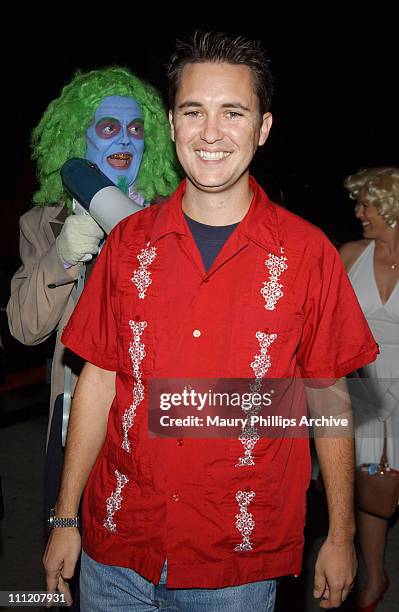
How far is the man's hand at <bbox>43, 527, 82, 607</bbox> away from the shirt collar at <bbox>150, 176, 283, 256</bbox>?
80cm

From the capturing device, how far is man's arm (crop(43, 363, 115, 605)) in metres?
2.05

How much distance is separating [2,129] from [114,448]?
784 cm

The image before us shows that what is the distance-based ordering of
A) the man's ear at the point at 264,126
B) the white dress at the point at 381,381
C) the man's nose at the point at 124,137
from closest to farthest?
the man's ear at the point at 264,126, the man's nose at the point at 124,137, the white dress at the point at 381,381

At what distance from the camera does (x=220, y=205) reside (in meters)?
1.98

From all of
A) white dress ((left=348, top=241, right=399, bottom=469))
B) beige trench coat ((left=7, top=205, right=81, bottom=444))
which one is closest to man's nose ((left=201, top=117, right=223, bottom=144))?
beige trench coat ((left=7, top=205, right=81, bottom=444))

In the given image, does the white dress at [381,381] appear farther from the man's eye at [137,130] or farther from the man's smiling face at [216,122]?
the man's smiling face at [216,122]

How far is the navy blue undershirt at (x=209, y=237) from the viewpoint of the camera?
197cm

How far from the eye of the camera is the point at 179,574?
Result: 1891 mm

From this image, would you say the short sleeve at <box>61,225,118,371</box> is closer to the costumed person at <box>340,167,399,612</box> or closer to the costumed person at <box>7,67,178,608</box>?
the costumed person at <box>7,67,178,608</box>

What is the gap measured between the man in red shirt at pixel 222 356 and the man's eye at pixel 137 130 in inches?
34.4

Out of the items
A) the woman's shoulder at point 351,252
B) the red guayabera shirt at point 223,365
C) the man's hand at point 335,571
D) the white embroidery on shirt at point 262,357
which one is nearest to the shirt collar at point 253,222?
the red guayabera shirt at point 223,365

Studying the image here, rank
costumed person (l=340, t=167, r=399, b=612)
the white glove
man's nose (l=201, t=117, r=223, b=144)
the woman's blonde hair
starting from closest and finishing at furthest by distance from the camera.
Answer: man's nose (l=201, t=117, r=223, b=144) < the white glove < costumed person (l=340, t=167, r=399, b=612) < the woman's blonde hair

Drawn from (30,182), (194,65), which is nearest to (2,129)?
(30,182)

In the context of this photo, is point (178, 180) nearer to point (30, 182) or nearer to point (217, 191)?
point (217, 191)
